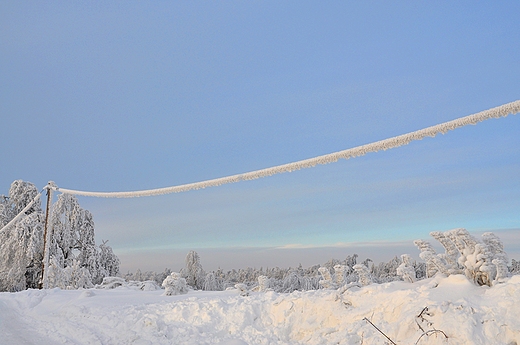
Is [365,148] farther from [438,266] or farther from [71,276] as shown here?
[71,276]

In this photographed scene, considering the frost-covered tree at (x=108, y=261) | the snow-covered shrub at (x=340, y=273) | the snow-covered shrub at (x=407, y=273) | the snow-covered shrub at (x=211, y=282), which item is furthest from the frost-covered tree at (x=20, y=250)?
the snow-covered shrub at (x=407, y=273)

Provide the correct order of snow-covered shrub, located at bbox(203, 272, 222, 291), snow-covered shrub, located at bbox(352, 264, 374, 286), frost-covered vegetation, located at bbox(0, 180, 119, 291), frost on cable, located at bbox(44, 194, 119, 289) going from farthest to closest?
Answer: frost on cable, located at bbox(44, 194, 119, 289) → frost-covered vegetation, located at bbox(0, 180, 119, 291) → snow-covered shrub, located at bbox(203, 272, 222, 291) → snow-covered shrub, located at bbox(352, 264, 374, 286)

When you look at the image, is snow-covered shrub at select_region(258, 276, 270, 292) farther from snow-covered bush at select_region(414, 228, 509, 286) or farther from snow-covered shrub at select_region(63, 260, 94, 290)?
snow-covered shrub at select_region(63, 260, 94, 290)

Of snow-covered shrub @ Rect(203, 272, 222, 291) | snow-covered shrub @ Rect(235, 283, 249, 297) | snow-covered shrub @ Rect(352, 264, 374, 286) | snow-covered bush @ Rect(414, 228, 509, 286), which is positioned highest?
snow-covered bush @ Rect(414, 228, 509, 286)

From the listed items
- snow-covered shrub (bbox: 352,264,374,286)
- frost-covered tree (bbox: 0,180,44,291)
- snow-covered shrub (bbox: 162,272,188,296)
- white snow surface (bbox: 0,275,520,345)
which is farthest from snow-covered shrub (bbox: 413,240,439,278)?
frost-covered tree (bbox: 0,180,44,291)

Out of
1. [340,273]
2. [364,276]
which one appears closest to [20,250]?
[340,273]

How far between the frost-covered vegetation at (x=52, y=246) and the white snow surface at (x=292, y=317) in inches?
385

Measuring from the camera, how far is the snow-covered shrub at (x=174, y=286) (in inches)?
204

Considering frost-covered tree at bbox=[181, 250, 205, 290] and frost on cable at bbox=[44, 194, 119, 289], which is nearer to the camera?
frost-covered tree at bbox=[181, 250, 205, 290]

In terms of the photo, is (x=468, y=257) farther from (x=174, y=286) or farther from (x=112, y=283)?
→ (x=112, y=283)

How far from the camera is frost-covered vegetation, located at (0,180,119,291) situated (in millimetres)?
14375

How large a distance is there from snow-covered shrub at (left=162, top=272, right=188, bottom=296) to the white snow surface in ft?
0.84

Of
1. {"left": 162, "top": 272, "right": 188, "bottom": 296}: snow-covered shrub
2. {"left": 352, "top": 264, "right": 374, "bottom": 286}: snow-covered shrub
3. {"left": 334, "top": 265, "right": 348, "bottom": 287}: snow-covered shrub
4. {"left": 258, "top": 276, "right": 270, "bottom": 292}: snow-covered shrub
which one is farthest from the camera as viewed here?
{"left": 162, "top": 272, "right": 188, "bottom": 296}: snow-covered shrub

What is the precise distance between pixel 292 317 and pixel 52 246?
14.2 meters
